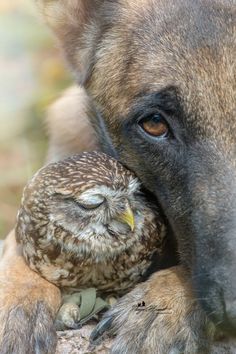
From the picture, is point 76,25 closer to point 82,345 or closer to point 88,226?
point 88,226

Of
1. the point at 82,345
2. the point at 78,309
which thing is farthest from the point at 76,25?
the point at 82,345

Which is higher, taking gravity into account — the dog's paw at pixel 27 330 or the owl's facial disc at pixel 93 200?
the owl's facial disc at pixel 93 200

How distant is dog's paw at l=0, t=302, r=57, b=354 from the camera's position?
14.4 feet

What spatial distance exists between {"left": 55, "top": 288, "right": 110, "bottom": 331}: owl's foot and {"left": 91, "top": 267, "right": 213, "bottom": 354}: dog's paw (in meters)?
0.16

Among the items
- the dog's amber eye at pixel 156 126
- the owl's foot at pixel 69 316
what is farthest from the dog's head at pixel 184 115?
the owl's foot at pixel 69 316

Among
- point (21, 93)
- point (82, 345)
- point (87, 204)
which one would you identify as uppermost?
point (21, 93)

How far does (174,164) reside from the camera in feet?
14.8

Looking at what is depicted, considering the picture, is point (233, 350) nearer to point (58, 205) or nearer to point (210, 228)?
point (210, 228)

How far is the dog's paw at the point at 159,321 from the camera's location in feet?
14.1

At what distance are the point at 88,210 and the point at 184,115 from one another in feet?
2.08

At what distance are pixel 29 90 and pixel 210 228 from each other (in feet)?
17.8

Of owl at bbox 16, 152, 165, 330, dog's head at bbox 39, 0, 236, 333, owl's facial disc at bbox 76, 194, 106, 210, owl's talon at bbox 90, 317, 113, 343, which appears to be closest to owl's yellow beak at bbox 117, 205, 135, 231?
owl at bbox 16, 152, 165, 330

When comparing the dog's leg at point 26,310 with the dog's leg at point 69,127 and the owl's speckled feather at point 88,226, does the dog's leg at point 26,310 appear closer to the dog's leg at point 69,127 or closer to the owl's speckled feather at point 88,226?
the owl's speckled feather at point 88,226

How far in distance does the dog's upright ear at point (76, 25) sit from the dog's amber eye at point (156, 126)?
805 millimetres
